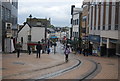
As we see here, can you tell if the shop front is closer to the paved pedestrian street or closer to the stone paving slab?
the stone paving slab

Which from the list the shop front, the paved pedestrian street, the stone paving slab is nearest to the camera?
the paved pedestrian street

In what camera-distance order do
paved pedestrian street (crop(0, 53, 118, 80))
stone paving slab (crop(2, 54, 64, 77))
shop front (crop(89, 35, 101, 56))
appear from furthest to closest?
shop front (crop(89, 35, 101, 56)), stone paving slab (crop(2, 54, 64, 77)), paved pedestrian street (crop(0, 53, 118, 80))

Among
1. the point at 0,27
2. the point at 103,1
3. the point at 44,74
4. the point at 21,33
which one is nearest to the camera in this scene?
the point at 44,74

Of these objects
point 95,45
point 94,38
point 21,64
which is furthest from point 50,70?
point 95,45

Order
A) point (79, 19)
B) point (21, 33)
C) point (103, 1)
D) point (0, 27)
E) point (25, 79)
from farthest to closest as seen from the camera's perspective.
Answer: point (79, 19)
point (21, 33)
point (103, 1)
point (0, 27)
point (25, 79)

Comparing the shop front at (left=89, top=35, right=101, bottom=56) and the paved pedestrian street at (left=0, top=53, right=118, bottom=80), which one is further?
the shop front at (left=89, top=35, right=101, bottom=56)

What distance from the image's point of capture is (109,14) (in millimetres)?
36000

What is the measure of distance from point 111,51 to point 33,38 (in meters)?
21.2

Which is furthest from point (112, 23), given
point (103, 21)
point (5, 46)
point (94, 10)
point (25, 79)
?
point (25, 79)

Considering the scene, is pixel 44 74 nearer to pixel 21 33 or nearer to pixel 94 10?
pixel 94 10

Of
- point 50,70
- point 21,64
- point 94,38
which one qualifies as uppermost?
point 94,38

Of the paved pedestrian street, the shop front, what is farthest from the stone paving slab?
the shop front

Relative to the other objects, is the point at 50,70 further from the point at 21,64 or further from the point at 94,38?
the point at 94,38

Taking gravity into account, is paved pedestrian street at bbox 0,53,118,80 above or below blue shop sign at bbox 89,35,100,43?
below
